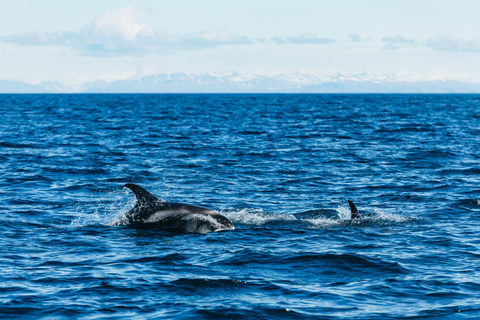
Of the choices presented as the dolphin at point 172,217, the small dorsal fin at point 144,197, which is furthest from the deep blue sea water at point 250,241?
the small dorsal fin at point 144,197

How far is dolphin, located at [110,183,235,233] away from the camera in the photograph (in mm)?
17245

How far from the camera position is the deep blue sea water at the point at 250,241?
11383 millimetres

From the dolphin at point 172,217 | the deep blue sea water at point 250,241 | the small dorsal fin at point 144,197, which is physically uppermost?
the small dorsal fin at point 144,197

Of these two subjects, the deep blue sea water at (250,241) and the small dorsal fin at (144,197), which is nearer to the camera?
the deep blue sea water at (250,241)

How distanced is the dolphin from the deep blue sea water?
0.40 metres

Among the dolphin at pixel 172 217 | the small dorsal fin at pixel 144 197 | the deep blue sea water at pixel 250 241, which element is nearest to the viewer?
the deep blue sea water at pixel 250 241

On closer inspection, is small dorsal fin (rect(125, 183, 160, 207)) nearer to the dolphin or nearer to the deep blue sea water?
the dolphin

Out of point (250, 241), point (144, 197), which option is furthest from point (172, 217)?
point (250, 241)

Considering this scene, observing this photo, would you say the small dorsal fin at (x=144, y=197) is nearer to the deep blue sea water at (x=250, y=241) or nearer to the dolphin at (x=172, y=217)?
the dolphin at (x=172, y=217)

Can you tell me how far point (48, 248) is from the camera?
1538 centimetres

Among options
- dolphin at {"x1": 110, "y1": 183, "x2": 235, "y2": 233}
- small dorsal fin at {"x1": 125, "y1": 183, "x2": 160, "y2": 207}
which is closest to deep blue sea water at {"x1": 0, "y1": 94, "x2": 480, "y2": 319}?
dolphin at {"x1": 110, "y1": 183, "x2": 235, "y2": 233}

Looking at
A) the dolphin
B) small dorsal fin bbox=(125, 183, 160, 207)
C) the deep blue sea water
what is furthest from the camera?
small dorsal fin bbox=(125, 183, 160, 207)

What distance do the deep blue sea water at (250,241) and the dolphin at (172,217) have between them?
1.33 feet

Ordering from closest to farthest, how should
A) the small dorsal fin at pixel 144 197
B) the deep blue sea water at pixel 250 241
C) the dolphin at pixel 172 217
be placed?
the deep blue sea water at pixel 250 241 → the dolphin at pixel 172 217 → the small dorsal fin at pixel 144 197
